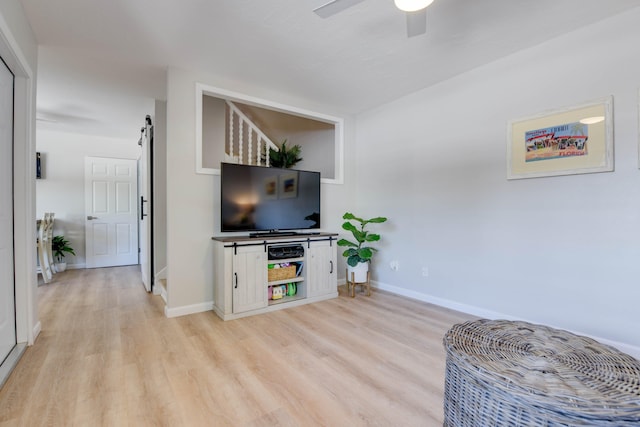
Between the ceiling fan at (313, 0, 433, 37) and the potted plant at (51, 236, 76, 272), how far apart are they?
5695mm

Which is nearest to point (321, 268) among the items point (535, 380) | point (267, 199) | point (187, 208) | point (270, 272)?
point (270, 272)

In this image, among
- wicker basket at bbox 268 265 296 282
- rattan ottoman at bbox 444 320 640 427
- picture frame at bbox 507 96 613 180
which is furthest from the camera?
wicker basket at bbox 268 265 296 282

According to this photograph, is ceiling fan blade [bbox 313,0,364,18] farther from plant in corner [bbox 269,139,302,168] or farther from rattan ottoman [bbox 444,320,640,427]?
plant in corner [bbox 269,139,302,168]

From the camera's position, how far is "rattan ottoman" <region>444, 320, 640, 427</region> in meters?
0.88

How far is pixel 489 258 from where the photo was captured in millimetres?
2854

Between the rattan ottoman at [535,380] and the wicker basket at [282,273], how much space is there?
214 centimetres

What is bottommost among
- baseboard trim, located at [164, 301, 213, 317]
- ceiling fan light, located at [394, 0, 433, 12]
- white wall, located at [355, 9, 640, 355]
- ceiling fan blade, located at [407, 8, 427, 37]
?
baseboard trim, located at [164, 301, 213, 317]

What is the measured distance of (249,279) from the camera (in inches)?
116

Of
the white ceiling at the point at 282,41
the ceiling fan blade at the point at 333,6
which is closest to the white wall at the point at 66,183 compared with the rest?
the white ceiling at the point at 282,41

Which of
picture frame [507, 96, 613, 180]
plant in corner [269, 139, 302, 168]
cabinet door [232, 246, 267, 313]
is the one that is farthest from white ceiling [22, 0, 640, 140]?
cabinet door [232, 246, 267, 313]

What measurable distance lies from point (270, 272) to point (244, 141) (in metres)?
2.54

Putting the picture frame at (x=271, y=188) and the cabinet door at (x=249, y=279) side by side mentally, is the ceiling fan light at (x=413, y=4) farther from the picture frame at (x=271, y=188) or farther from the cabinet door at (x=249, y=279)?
the cabinet door at (x=249, y=279)

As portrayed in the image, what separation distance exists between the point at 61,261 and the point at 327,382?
5662 mm

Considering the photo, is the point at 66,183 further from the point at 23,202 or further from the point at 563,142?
the point at 563,142
